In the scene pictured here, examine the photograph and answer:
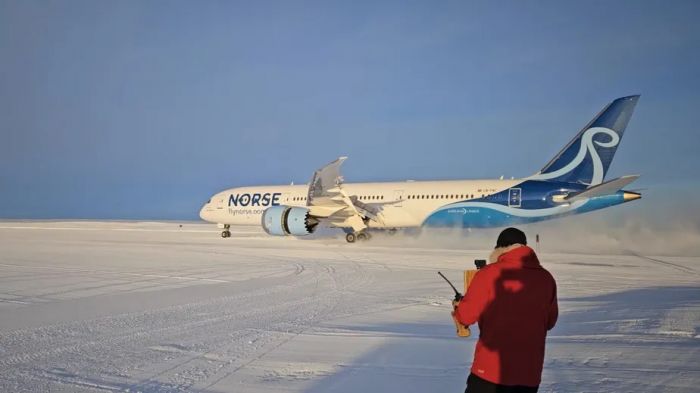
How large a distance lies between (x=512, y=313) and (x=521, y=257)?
11.5 inches

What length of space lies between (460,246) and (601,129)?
6.73 meters

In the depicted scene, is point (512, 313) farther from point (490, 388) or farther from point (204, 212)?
point (204, 212)

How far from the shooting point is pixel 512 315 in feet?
9.30

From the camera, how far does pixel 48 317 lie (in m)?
7.20

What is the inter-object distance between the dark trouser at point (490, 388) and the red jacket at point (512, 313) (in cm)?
3

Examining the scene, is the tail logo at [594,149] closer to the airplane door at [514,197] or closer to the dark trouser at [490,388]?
the airplane door at [514,197]

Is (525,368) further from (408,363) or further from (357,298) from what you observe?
(357,298)

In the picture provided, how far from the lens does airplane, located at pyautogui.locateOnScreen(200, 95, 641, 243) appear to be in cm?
1995

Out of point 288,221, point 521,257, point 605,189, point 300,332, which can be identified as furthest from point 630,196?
point 521,257

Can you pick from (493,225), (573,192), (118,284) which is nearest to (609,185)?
(573,192)

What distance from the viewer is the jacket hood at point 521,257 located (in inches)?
113

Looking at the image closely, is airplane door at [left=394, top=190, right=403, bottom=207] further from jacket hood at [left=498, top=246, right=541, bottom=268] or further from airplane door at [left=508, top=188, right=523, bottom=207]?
jacket hood at [left=498, top=246, right=541, bottom=268]

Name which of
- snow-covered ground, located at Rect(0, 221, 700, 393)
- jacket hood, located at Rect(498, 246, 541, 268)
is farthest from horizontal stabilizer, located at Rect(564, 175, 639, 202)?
jacket hood, located at Rect(498, 246, 541, 268)

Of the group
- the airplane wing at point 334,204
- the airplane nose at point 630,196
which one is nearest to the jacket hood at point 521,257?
the airplane nose at point 630,196
